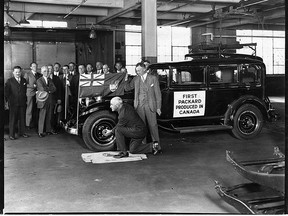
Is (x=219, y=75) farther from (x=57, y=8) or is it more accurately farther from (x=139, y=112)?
(x=57, y=8)

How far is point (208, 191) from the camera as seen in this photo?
15.8 ft

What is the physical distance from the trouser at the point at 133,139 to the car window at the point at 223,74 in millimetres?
2375

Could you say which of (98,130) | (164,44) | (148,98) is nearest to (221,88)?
(148,98)

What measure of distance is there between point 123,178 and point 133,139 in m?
1.47

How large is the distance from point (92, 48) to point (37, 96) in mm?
7523

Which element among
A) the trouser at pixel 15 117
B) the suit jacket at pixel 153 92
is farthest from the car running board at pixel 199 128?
the trouser at pixel 15 117

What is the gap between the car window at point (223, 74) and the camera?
8.24 meters

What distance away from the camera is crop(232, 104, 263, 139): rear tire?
27.6 feet

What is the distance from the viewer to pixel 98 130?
7.41 m

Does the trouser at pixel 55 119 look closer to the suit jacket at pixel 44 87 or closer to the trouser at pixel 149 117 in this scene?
the suit jacket at pixel 44 87

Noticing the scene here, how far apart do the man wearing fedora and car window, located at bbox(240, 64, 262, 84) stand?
4.58 meters

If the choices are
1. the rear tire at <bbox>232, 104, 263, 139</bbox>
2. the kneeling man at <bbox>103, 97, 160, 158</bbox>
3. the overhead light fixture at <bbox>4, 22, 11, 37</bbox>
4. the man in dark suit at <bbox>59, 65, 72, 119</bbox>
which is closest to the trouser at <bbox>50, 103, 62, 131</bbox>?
the man in dark suit at <bbox>59, 65, 72, 119</bbox>

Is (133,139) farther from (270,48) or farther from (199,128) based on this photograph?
(270,48)

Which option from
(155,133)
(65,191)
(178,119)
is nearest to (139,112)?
(155,133)
